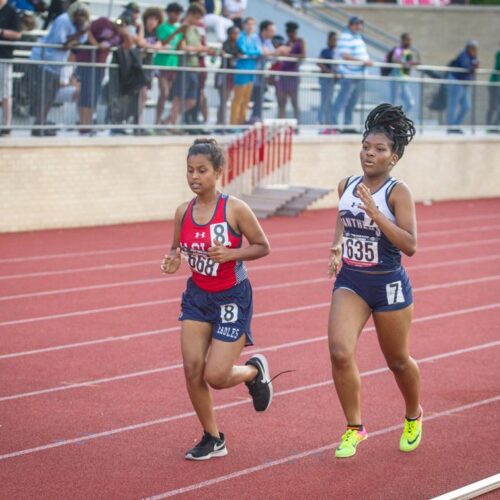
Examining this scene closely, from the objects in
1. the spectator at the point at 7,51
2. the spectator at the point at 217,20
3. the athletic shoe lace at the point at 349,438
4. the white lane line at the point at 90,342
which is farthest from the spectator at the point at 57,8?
the athletic shoe lace at the point at 349,438

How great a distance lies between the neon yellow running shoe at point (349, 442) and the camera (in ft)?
22.9

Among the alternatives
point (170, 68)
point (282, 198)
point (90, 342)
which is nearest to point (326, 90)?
point (282, 198)

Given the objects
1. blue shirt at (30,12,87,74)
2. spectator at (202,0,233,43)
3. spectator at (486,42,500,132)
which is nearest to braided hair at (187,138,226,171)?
blue shirt at (30,12,87,74)

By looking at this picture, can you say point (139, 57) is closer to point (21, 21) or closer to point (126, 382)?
point (21, 21)

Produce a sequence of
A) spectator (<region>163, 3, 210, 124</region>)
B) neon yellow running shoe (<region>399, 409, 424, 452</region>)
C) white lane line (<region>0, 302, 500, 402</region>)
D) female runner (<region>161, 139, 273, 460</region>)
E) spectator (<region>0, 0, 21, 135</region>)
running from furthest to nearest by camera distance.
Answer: spectator (<region>163, 3, 210, 124</region>) < spectator (<region>0, 0, 21, 135</region>) < white lane line (<region>0, 302, 500, 402</region>) < neon yellow running shoe (<region>399, 409, 424, 452</region>) < female runner (<region>161, 139, 273, 460</region>)

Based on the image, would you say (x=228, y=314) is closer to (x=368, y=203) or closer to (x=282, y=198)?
(x=368, y=203)

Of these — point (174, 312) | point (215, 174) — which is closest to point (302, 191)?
point (174, 312)

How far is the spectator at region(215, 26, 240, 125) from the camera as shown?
21172mm

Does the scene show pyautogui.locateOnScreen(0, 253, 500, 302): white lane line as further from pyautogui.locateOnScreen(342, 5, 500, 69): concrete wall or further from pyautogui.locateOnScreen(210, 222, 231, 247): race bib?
pyautogui.locateOnScreen(342, 5, 500, 69): concrete wall

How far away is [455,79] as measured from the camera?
2752cm

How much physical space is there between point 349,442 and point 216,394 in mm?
1855

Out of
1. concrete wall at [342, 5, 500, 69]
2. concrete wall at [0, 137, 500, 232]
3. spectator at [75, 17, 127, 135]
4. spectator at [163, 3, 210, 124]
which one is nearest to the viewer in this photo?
concrete wall at [0, 137, 500, 232]

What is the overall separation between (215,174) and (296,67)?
54.5 ft

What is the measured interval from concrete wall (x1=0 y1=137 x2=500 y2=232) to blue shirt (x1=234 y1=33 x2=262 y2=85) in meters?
Answer: 1.83
